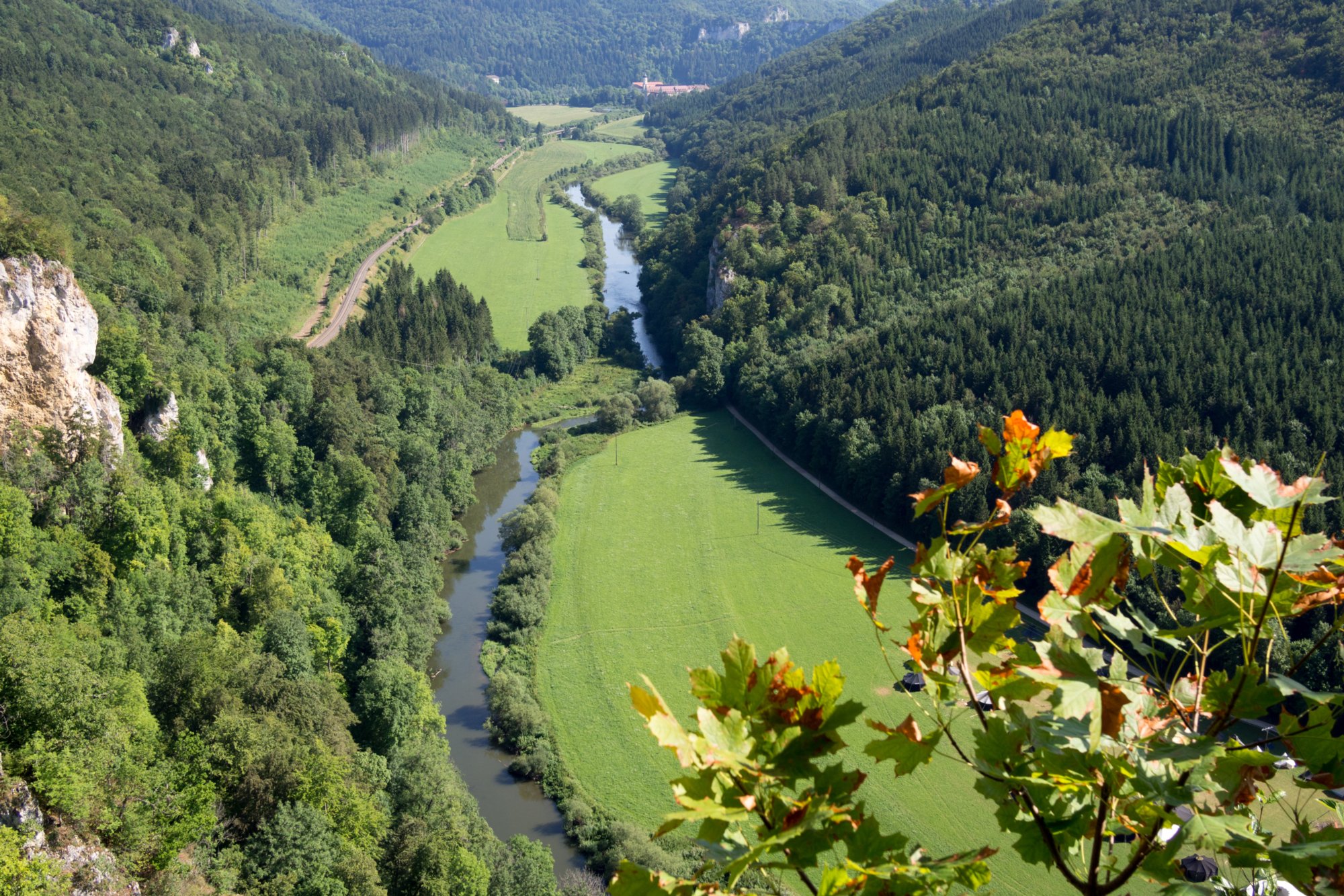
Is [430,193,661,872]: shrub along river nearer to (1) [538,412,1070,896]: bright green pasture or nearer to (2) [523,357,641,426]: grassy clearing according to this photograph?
(1) [538,412,1070,896]: bright green pasture

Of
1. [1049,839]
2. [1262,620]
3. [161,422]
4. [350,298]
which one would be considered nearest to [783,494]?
[161,422]

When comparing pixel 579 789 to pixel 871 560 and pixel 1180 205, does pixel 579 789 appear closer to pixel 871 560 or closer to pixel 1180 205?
pixel 871 560

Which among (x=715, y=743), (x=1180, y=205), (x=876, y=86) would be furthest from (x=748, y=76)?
(x=715, y=743)

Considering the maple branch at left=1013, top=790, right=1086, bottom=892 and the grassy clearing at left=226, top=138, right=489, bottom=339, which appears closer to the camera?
the maple branch at left=1013, top=790, right=1086, bottom=892

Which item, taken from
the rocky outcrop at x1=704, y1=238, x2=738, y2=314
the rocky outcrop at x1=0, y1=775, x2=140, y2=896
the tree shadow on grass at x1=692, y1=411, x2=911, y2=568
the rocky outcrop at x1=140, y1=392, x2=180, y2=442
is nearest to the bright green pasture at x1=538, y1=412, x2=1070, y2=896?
the tree shadow on grass at x1=692, y1=411, x2=911, y2=568

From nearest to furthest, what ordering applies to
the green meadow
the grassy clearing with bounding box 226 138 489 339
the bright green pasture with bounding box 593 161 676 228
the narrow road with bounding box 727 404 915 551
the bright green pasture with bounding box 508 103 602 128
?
the narrow road with bounding box 727 404 915 551, the grassy clearing with bounding box 226 138 489 339, the green meadow, the bright green pasture with bounding box 593 161 676 228, the bright green pasture with bounding box 508 103 602 128

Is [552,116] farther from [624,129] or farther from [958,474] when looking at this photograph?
[958,474]

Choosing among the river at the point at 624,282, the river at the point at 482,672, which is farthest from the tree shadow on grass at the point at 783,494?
the river at the point at 624,282
